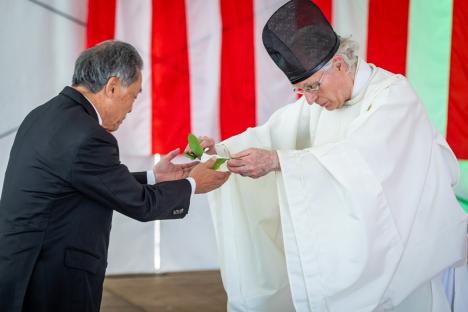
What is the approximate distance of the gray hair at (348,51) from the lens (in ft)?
6.15

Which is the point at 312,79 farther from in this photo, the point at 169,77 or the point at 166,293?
the point at 166,293

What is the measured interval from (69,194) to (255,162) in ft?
1.83

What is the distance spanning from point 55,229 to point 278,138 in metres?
1.02

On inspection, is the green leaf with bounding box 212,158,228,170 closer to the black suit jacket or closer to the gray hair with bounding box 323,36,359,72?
the black suit jacket

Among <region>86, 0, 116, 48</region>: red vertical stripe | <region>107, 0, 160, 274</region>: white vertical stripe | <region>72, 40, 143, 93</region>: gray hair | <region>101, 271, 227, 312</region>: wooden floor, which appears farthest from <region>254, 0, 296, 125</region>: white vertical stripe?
<region>72, 40, 143, 93</region>: gray hair

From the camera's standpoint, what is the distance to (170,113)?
337 cm

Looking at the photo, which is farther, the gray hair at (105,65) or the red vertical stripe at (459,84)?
the red vertical stripe at (459,84)

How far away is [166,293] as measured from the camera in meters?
3.21

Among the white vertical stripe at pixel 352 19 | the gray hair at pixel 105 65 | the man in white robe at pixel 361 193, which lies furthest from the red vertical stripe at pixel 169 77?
the gray hair at pixel 105 65

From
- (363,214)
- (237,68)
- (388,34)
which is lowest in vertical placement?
(363,214)

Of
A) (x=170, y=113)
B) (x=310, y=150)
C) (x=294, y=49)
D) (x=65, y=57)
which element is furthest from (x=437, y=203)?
(x=65, y=57)

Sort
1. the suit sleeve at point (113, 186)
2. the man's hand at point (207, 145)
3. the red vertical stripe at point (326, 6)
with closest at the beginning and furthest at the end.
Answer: the suit sleeve at point (113, 186), the man's hand at point (207, 145), the red vertical stripe at point (326, 6)

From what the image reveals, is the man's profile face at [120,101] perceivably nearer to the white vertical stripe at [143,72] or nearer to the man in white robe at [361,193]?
the man in white robe at [361,193]

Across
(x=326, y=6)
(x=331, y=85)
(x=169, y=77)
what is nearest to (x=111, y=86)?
(x=331, y=85)
